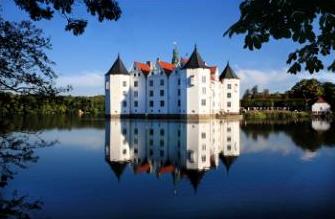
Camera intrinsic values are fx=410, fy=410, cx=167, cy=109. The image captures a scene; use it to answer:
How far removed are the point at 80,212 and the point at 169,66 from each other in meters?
53.4

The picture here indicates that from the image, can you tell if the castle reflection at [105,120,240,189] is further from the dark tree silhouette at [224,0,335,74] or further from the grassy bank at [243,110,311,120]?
the grassy bank at [243,110,311,120]

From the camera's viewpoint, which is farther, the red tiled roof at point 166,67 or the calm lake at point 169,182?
the red tiled roof at point 166,67

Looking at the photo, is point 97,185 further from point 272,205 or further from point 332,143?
point 332,143

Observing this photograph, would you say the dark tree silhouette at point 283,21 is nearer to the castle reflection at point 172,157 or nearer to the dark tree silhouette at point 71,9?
the dark tree silhouette at point 71,9

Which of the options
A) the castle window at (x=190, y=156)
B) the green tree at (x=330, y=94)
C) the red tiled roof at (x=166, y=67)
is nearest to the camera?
the castle window at (x=190, y=156)

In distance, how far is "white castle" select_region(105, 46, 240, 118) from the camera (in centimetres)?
5225

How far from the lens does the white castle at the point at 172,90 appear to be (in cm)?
5225

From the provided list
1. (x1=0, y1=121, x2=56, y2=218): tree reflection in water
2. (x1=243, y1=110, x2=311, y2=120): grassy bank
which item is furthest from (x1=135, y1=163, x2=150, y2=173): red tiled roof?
(x1=243, y1=110, x2=311, y2=120): grassy bank

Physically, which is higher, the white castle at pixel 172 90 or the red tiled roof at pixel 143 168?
the white castle at pixel 172 90

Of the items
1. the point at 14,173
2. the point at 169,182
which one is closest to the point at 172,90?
the point at 169,182

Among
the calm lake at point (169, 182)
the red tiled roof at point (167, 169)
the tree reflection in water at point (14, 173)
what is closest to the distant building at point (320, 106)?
the calm lake at point (169, 182)

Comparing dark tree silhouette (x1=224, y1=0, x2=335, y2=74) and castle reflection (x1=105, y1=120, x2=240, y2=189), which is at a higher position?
dark tree silhouette (x1=224, y1=0, x2=335, y2=74)

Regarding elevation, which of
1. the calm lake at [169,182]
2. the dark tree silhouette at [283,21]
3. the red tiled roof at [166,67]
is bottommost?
the calm lake at [169,182]

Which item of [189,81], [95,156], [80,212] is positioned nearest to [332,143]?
[95,156]
